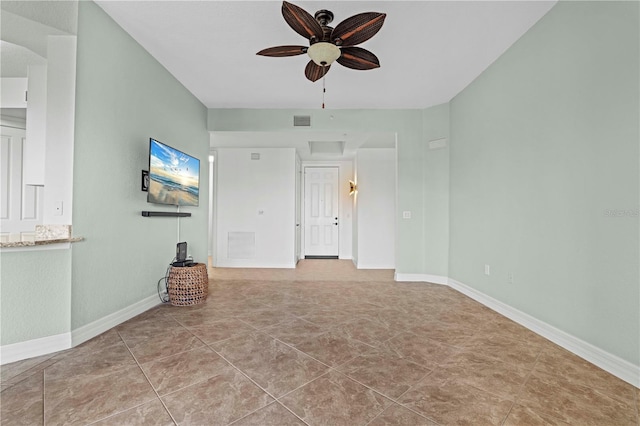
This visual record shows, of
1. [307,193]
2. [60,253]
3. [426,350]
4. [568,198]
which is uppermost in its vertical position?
[307,193]

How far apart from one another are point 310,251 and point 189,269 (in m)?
4.10

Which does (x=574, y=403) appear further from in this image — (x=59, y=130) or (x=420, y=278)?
(x=59, y=130)

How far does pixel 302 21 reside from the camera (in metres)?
1.92

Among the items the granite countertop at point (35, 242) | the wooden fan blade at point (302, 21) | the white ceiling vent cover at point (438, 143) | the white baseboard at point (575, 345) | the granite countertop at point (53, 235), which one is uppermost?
the wooden fan blade at point (302, 21)

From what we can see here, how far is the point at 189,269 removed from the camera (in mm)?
3004

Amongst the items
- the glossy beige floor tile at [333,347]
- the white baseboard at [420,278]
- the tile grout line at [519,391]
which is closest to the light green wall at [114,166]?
the glossy beige floor tile at [333,347]

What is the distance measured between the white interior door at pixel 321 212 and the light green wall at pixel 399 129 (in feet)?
8.51

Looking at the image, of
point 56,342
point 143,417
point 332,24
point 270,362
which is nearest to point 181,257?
point 56,342

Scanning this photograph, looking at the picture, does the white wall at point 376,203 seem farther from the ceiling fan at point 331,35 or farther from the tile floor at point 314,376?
the ceiling fan at point 331,35

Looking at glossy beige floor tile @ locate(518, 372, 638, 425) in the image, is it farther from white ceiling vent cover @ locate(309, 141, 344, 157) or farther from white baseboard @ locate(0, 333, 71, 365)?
white ceiling vent cover @ locate(309, 141, 344, 157)

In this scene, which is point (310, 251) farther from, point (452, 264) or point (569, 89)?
point (569, 89)

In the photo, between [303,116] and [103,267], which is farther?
[303,116]

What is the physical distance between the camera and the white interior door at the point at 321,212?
6902mm

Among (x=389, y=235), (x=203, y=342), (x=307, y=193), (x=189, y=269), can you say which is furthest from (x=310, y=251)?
(x=203, y=342)
